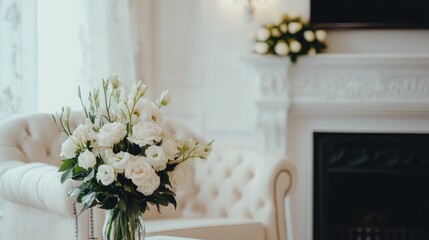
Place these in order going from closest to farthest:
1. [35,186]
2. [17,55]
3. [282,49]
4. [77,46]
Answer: [35,186] → [17,55] → [77,46] → [282,49]

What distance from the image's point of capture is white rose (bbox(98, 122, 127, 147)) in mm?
1928

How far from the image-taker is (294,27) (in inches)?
173

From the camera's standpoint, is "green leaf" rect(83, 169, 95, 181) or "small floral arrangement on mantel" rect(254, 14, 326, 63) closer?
"green leaf" rect(83, 169, 95, 181)

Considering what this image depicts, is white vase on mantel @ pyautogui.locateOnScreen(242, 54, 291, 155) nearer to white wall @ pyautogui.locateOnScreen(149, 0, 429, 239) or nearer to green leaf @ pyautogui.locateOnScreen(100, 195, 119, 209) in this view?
white wall @ pyautogui.locateOnScreen(149, 0, 429, 239)

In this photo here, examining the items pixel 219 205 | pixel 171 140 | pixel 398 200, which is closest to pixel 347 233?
pixel 398 200

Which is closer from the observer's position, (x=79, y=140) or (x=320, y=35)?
(x=79, y=140)

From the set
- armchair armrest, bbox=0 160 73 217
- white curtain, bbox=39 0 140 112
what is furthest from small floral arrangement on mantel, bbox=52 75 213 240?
white curtain, bbox=39 0 140 112

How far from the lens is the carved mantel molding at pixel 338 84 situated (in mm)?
4395

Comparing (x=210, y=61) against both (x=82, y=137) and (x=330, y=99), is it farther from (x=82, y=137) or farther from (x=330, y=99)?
(x=82, y=137)

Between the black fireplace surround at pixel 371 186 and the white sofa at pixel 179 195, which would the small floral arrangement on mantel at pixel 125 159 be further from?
the black fireplace surround at pixel 371 186

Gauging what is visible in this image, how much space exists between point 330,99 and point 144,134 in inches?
106

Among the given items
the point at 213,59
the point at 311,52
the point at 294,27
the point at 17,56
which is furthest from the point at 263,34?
the point at 17,56

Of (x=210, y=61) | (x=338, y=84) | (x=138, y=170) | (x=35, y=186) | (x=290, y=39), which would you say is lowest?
(x=35, y=186)

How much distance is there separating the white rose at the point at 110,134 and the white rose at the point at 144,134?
3cm
